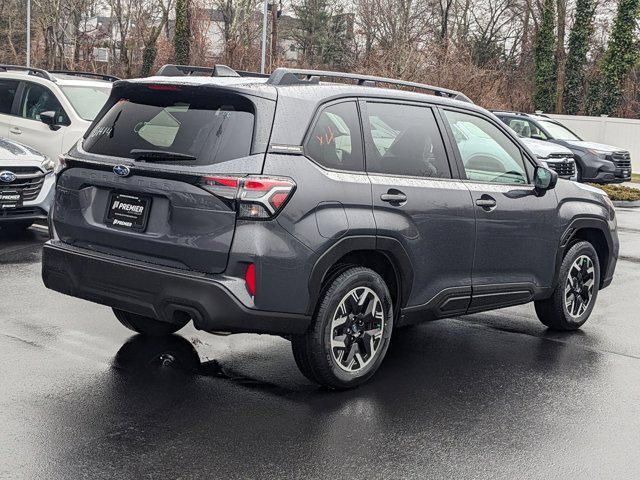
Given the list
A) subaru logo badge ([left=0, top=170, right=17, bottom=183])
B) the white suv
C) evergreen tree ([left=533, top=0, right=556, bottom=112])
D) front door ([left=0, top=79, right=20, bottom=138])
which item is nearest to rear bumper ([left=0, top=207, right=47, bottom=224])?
subaru logo badge ([left=0, top=170, right=17, bottom=183])

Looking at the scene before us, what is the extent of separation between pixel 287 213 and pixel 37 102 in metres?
9.66

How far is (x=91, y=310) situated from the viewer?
23.8 feet

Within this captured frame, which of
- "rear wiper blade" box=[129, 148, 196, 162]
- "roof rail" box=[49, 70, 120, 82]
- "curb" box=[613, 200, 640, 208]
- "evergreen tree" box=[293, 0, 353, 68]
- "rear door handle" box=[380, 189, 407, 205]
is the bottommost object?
"curb" box=[613, 200, 640, 208]

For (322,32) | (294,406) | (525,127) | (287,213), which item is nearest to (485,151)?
(287,213)

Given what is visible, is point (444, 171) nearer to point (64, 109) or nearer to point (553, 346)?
point (553, 346)

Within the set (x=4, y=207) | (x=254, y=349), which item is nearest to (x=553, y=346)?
(x=254, y=349)

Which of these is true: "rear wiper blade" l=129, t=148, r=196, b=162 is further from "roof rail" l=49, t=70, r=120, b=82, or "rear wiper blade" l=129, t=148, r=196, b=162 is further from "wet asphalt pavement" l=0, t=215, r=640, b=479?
"roof rail" l=49, t=70, r=120, b=82

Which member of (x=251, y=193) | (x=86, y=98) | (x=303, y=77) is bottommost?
(x=251, y=193)

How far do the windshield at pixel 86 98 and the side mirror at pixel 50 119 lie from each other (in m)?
0.38

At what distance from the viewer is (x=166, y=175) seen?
16.9 ft

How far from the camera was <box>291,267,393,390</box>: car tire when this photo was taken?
17.7 feet

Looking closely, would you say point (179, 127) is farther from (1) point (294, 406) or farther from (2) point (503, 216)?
(2) point (503, 216)

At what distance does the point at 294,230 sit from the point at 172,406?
3.79 feet

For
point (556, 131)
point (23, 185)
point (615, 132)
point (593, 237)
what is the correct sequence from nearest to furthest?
1. point (593, 237)
2. point (23, 185)
3. point (556, 131)
4. point (615, 132)
